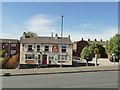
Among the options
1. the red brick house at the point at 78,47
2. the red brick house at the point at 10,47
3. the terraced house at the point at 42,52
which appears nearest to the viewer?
the terraced house at the point at 42,52

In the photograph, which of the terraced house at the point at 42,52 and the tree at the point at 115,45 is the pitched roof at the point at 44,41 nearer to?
the terraced house at the point at 42,52

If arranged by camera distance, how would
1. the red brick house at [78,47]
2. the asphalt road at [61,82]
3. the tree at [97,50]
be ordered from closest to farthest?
the asphalt road at [61,82] → the tree at [97,50] → the red brick house at [78,47]

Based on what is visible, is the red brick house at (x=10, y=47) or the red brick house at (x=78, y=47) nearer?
the red brick house at (x=10, y=47)

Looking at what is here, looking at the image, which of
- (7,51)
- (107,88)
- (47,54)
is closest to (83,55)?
(47,54)

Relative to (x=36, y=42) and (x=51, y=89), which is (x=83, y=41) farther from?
(x=51, y=89)

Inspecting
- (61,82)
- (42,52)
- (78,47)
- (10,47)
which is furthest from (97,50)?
(61,82)

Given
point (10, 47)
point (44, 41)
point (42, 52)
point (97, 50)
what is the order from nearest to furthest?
point (42, 52) < point (44, 41) < point (10, 47) < point (97, 50)

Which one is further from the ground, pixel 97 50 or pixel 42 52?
pixel 97 50

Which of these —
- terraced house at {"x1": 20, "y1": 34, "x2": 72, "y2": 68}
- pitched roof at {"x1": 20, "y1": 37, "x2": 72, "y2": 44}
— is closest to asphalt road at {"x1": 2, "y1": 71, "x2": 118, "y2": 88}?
terraced house at {"x1": 20, "y1": 34, "x2": 72, "y2": 68}

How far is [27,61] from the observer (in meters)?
28.8

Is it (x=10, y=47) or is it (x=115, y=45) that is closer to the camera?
(x=115, y=45)

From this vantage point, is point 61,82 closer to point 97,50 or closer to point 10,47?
point 97,50

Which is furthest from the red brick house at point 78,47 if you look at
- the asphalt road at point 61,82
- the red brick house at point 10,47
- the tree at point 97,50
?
the asphalt road at point 61,82

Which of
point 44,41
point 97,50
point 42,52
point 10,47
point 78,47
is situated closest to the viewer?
point 42,52
